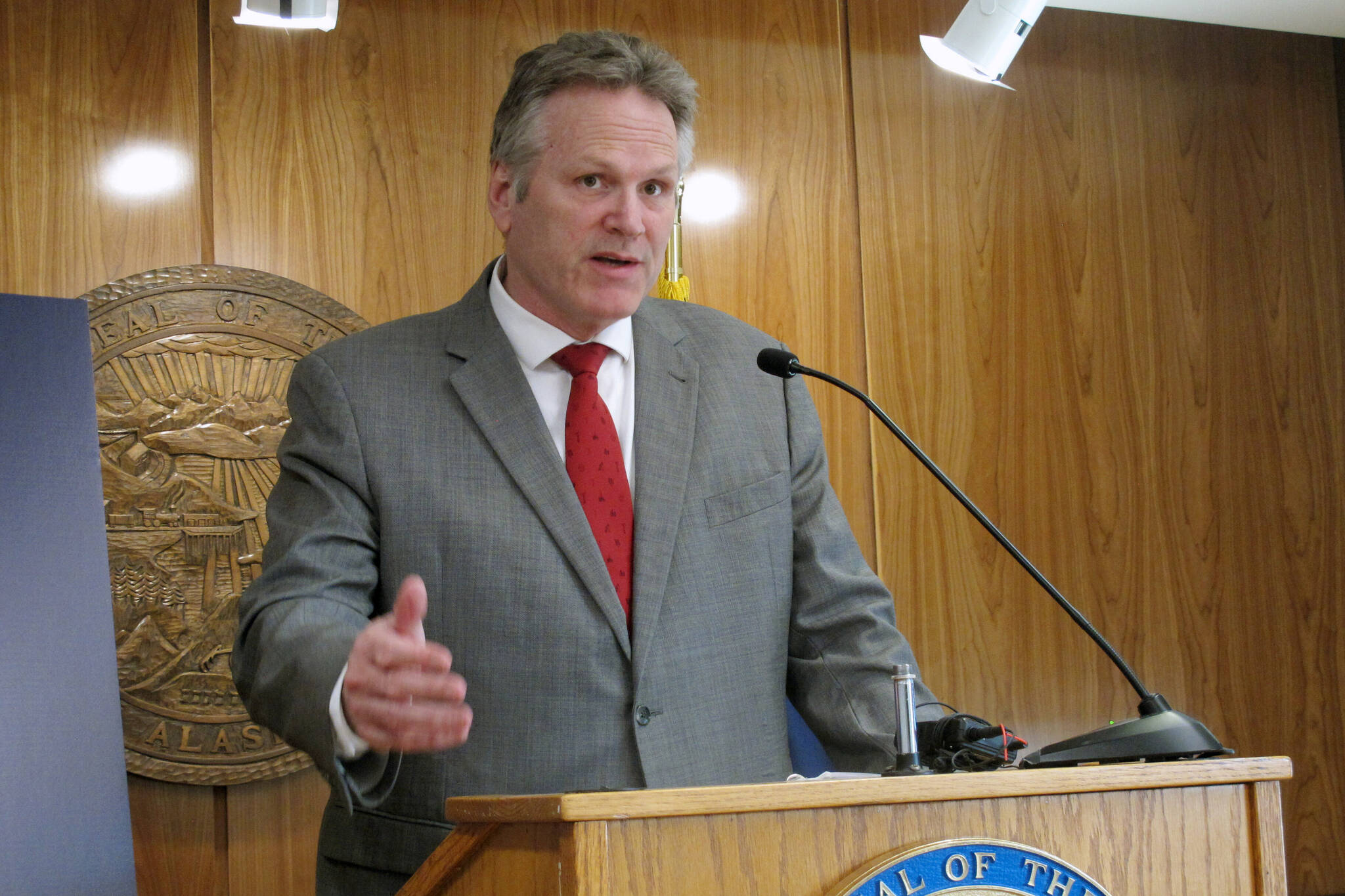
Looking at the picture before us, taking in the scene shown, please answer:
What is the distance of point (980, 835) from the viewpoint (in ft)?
3.40

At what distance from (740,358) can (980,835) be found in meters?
1.08

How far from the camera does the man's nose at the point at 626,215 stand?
6.04 ft

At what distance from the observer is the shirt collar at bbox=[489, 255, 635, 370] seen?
73.8 inches

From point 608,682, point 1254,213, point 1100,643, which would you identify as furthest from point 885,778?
point 1254,213

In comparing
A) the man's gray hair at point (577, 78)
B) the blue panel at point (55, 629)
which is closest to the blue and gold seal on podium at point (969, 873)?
the man's gray hair at point (577, 78)

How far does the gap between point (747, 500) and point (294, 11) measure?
4.64 feet

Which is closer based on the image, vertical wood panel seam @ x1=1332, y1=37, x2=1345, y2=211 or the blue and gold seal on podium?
the blue and gold seal on podium

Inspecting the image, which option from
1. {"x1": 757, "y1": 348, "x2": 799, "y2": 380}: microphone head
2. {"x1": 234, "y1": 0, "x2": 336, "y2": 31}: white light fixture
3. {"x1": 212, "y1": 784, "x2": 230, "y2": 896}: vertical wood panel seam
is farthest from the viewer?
{"x1": 212, "y1": 784, "x2": 230, "y2": 896}: vertical wood panel seam

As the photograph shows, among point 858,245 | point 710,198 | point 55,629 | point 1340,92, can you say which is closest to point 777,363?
point 55,629

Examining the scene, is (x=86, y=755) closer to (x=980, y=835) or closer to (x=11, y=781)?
(x=11, y=781)

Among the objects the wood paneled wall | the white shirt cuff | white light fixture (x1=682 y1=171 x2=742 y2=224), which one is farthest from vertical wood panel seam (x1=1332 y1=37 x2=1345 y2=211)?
the white shirt cuff

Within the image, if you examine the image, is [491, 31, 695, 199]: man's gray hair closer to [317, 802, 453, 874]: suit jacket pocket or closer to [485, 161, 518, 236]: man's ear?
[485, 161, 518, 236]: man's ear

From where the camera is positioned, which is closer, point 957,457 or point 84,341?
point 84,341

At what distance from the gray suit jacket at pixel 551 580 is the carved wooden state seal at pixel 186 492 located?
43.4 inches
